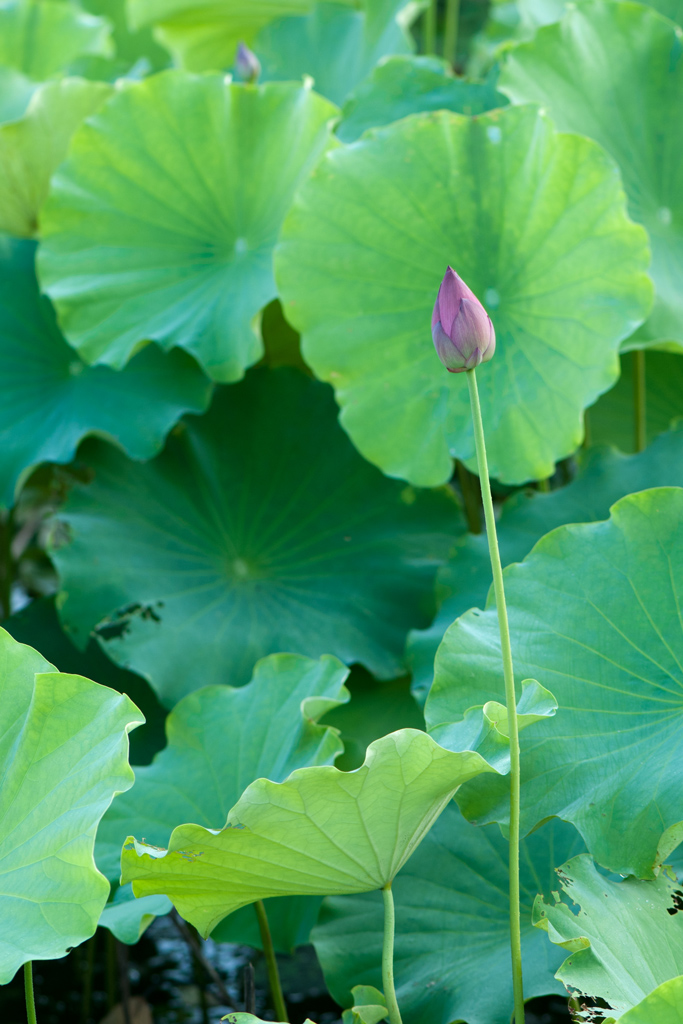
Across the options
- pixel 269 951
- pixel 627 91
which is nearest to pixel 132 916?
pixel 269 951

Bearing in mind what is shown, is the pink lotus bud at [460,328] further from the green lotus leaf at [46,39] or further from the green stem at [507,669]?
the green lotus leaf at [46,39]

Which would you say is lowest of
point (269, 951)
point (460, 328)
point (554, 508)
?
point (269, 951)

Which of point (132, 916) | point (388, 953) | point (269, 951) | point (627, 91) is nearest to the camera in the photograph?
point (388, 953)

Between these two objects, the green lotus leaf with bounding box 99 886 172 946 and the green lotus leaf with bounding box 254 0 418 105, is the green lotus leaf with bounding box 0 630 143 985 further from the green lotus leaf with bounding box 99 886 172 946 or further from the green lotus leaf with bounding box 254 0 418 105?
the green lotus leaf with bounding box 254 0 418 105

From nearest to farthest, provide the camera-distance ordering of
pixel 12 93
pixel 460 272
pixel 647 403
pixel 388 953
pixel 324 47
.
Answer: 1. pixel 388 953
2. pixel 460 272
3. pixel 647 403
4. pixel 12 93
5. pixel 324 47

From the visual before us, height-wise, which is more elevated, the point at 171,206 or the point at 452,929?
the point at 171,206

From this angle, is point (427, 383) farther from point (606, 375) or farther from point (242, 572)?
point (242, 572)

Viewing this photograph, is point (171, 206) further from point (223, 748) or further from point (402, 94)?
point (223, 748)
